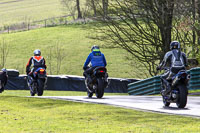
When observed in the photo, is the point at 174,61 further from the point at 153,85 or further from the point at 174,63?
the point at 153,85

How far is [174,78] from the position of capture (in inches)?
501

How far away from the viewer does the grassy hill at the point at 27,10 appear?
103875mm

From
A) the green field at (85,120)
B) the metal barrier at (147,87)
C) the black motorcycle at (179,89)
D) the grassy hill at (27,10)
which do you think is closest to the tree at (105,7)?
the metal barrier at (147,87)

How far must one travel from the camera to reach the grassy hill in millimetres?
103875

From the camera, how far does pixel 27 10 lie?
389 ft

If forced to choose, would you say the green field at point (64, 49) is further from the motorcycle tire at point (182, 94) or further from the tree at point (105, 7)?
the motorcycle tire at point (182, 94)

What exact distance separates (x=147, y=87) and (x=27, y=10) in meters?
97.8

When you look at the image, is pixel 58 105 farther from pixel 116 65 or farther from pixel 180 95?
pixel 116 65

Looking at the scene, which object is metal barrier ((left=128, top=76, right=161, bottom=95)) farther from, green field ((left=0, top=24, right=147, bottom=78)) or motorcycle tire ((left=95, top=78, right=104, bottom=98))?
green field ((left=0, top=24, right=147, bottom=78))

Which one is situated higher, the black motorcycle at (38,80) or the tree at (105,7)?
the tree at (105,7)

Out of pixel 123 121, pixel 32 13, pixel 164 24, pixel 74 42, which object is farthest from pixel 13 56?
pixel 32 13

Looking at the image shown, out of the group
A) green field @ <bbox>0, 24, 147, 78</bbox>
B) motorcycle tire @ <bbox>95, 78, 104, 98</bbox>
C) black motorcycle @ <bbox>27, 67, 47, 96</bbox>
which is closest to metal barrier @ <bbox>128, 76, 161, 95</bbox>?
black motorcycle @ <bbox>27, 67, 47, 96</bbox>

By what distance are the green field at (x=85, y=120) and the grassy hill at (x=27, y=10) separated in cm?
8457

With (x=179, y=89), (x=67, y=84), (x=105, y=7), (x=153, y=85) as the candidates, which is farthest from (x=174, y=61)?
(x=67, y=84)
